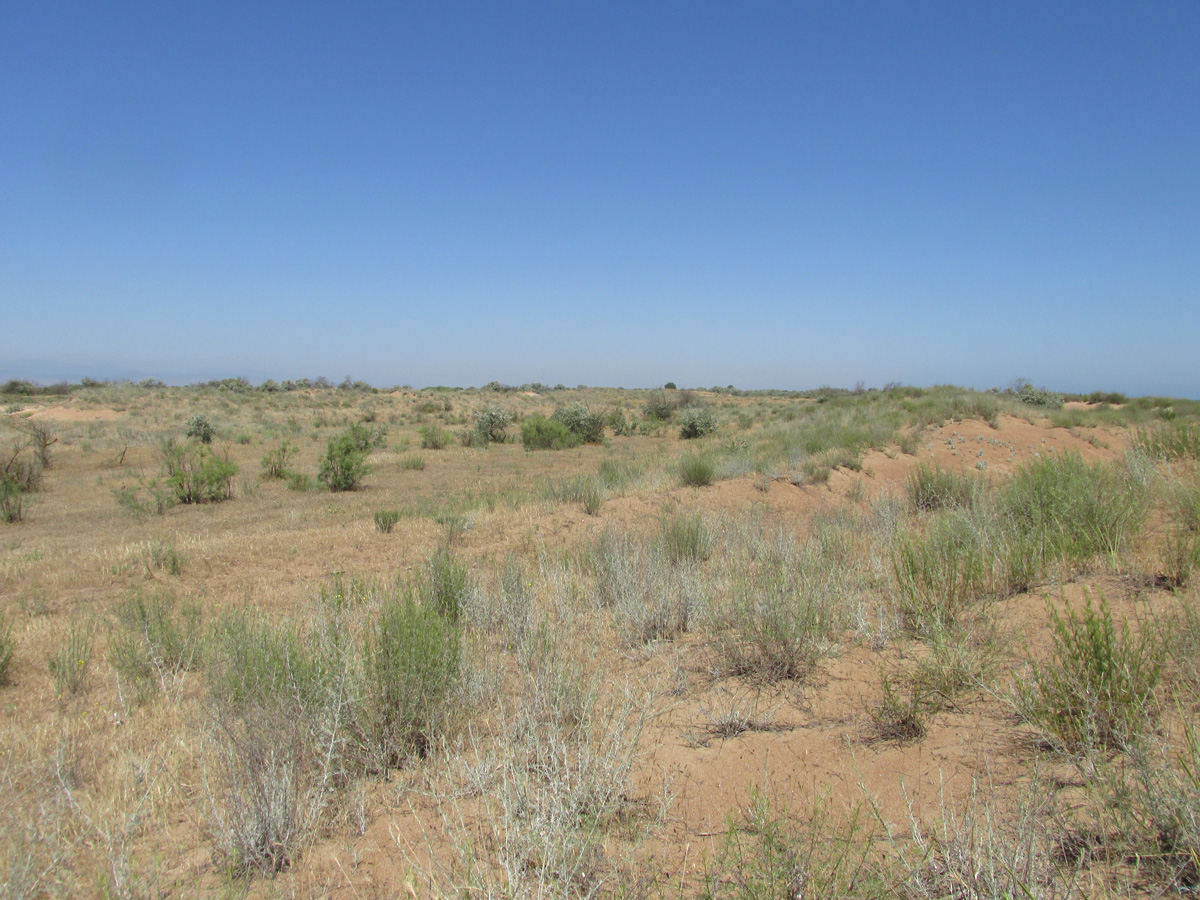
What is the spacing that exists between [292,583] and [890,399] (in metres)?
25.6

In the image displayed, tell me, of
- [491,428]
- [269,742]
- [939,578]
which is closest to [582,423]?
[491,428]

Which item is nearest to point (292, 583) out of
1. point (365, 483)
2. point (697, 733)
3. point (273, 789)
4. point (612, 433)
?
point (273, 789)

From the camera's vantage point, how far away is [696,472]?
506 inches

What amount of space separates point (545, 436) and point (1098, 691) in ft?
77.1

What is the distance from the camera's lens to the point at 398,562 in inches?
348

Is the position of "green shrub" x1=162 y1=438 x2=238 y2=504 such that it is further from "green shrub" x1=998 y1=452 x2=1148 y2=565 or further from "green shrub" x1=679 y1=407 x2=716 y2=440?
"green shrub" x1=679 y1=407 x2=716 y2=440

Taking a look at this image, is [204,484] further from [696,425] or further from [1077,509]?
[696,425]

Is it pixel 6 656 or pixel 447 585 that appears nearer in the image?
pixel 6 656

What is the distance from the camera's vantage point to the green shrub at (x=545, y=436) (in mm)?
25475

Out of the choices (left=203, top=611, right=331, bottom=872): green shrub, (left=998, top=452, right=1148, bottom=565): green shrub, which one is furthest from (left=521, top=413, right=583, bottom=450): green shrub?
(left=203, top=611, right=331, bottom=872): green shrub

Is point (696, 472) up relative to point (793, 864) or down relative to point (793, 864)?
up

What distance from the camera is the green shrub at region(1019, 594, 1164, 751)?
103 inches

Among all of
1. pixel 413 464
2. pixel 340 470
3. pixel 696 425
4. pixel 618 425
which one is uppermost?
pixel 696 425

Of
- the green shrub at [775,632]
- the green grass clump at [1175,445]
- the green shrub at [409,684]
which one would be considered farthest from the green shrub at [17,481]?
the green grass clump at [1175,445]
